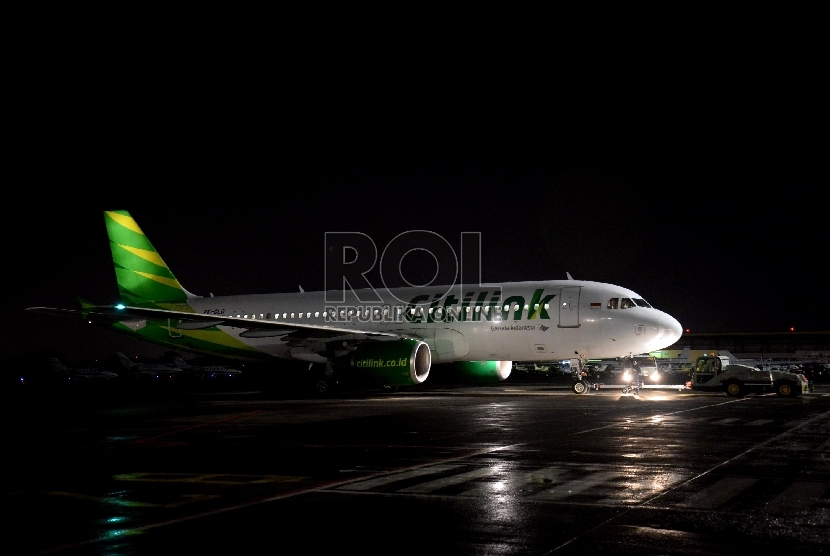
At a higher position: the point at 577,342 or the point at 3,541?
the point at 577,342

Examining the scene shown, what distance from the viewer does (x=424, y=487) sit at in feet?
31.0

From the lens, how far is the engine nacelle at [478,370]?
35031mm

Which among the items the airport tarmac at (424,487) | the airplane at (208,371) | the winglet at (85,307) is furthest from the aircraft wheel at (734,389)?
the airplane at (208,371)

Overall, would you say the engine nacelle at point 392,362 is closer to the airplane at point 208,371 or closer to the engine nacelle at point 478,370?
the engine nacelle at point 478,370

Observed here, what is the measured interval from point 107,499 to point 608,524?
5.21 m

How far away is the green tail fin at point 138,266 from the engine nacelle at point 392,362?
550 inches

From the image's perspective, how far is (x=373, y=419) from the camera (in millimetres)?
20297

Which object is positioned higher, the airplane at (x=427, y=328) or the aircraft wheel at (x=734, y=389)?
the airplane at (x=427, y=328)

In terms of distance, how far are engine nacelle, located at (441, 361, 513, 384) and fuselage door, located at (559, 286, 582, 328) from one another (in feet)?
14.8

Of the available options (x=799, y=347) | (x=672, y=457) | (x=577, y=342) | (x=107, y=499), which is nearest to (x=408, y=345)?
(x=577, y=342)

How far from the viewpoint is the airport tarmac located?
6.83m

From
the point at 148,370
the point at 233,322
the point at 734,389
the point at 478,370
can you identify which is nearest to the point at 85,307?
the point at 233,322

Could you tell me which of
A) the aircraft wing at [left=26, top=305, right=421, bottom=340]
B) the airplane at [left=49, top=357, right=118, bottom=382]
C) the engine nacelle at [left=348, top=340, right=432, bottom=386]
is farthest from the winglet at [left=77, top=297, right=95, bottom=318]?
the airplane at [left=49, top=357, right=118, bottom=382]

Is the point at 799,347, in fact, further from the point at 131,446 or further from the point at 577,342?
the point at 131,446
